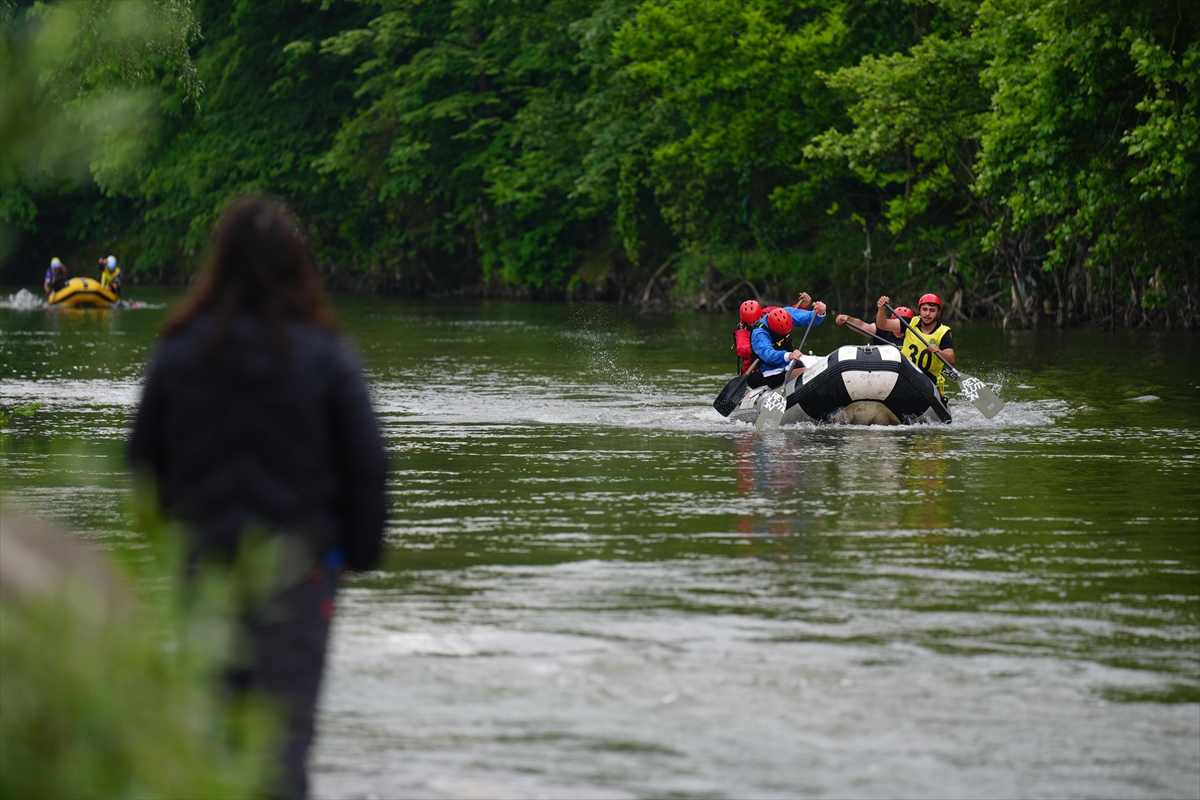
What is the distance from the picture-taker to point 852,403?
62.1ft

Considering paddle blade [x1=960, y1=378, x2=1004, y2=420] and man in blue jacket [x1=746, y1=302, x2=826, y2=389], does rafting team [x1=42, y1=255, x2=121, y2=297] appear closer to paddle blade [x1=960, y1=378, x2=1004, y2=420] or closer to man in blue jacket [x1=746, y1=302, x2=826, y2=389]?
man in blue jacket [x1=746, y1=302, x2=826, y2=389]

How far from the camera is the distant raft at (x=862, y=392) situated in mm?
18625

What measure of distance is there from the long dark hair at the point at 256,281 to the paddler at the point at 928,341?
15659 millimetres

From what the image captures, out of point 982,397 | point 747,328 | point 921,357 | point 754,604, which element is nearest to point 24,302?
point 747,328

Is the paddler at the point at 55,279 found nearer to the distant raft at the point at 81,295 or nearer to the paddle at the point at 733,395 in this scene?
the distant raft at the point at 81,295

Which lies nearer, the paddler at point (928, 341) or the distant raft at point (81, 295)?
the paddler at point (928, 341)

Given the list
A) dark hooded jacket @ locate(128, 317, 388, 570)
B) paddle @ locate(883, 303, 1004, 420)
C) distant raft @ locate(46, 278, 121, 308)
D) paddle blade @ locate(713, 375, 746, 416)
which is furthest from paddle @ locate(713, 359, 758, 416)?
distant raft @ locate(46, 278, 121, 308)

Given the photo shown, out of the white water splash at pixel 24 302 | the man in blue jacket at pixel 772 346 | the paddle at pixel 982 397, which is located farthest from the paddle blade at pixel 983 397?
the white water splash at pixel 24 302

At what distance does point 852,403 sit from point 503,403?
4574mm

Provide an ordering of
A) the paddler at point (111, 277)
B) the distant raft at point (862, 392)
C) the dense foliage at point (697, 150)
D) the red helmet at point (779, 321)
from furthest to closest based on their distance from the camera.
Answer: the paddler at point (111, 277), the dense foliage at point (697, 150), the red helmet at point (779, 321), the distant raft at point (862, 392)

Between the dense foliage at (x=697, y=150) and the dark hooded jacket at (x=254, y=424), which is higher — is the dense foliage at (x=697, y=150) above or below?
above

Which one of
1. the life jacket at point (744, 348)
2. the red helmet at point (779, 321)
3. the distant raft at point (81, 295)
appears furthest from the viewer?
the distant raft at point (81, 295)

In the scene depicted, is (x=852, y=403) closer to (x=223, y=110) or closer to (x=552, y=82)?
(x=552, y=82)

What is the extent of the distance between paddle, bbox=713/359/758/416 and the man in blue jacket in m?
0.07
